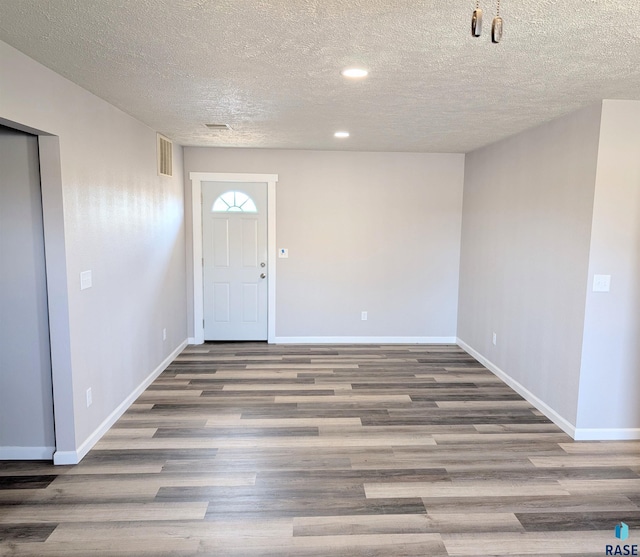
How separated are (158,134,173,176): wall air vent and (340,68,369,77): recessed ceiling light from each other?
98.1 inches

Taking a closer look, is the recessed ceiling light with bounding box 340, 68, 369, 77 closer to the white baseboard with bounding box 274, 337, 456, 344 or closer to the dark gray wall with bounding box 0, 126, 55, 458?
the dark gray wall with bounding box 0, 126, 55, 458

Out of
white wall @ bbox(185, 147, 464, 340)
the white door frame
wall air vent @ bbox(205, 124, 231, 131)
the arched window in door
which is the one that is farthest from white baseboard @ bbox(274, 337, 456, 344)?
wall air vent @ bbox(205, 124, 231, 131)

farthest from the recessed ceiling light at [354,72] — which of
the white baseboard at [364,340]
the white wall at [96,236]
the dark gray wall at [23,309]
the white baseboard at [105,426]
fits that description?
the white baseboard at [364,340]

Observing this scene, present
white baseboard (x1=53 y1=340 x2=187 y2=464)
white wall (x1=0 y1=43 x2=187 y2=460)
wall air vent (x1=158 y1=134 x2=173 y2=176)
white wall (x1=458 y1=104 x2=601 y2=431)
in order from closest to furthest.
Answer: white wall (x1=0 y1=43 x2=187 y2=460), white baseboard (x1=53 y1=340 x2=187 y2=464), white wall (x1=458 y1=104 x2=601 y2=431), wall air vent (x1=158 y1=134 x2=173 y2=176)

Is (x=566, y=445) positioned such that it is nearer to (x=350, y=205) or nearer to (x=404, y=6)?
(x=404, y=6)

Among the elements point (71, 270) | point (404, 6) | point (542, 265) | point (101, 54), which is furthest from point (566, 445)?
point (101, 54)

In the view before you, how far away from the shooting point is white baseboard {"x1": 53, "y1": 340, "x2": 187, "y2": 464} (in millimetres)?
2699

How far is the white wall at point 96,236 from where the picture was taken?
2.43m

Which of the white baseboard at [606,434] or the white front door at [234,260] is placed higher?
the white front door at [234,260]

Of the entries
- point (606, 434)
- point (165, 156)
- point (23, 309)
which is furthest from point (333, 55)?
point (606, 434)

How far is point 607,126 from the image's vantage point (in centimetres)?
286

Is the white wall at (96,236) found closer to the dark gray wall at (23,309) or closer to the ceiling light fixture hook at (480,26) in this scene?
the dark gray wall at (23,309)

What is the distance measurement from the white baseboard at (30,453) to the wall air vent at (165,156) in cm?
264

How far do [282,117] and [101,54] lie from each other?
1514mm
